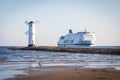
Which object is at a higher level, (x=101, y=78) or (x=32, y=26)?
(x=32, y=26)

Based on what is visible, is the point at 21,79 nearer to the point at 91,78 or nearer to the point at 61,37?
the point at 91,78

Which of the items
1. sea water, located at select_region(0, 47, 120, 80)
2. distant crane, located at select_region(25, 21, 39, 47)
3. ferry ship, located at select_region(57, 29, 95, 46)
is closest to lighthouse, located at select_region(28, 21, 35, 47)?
distant crane, located at select_region(25, 21, 39, 47)

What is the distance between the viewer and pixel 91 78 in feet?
57.8

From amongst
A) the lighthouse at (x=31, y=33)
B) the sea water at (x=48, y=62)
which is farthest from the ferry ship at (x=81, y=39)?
the sea water at (x=48, y=62)

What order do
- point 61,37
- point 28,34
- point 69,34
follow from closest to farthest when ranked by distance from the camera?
point 28,34 → point 69,34 → point 61,37

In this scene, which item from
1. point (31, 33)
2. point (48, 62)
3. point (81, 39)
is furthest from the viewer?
point (81, 39)

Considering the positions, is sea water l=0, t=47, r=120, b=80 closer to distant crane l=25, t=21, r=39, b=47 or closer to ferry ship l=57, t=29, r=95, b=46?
distant crane l=25, t=21, r=39, b=47

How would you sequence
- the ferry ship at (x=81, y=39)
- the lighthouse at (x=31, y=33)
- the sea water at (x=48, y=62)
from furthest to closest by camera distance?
the ferry ship at (x=81, y=39) → the lighthouse at (x=31, y=33) → the sea water at (x=48, y=62)

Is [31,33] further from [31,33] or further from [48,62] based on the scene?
[48,62]

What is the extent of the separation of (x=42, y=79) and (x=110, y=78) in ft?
13.4

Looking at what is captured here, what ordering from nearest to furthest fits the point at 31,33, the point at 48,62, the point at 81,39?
the point at 48,62, the point at 31,33, the point at 81,39

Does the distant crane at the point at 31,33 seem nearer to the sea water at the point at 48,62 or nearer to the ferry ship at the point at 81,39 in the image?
the ferry ship at the point at 81,39

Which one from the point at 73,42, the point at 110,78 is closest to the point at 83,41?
the point at 73,42

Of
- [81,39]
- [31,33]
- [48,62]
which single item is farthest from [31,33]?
[48,62]
